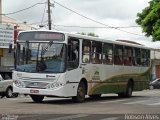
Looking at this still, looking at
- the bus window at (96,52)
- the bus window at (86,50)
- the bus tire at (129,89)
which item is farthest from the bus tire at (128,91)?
the bus window at (86,50)

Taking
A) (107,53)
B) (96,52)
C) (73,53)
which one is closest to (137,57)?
(107,53)

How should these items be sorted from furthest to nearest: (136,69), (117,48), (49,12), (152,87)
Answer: (152,87) < (49,12) < (136,69) < (117,48)

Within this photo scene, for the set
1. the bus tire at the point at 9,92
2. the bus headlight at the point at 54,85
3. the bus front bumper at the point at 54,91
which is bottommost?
the bus tire at the point at 9,92

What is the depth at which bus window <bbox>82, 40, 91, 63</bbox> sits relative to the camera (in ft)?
76.0

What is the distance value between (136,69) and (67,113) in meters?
13.6

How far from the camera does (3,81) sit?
31500mm

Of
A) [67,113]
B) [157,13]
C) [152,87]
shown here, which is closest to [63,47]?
[67,113]

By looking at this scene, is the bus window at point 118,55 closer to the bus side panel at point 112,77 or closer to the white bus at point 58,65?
the bus side panel at point 112,77

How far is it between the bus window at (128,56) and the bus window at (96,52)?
359cm

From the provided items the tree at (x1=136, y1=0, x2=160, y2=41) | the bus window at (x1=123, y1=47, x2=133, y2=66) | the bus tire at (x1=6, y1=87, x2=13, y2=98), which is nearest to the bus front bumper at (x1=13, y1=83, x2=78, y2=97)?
the bus window at (x1=123, y1=47, x2=133, y2=66)

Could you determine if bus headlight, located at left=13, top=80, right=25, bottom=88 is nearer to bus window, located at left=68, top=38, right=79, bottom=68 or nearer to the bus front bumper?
the bus front bumper

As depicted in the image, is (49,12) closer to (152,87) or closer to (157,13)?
(157,13)

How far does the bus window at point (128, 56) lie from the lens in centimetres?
2838

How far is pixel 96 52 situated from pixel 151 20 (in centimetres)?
1500
